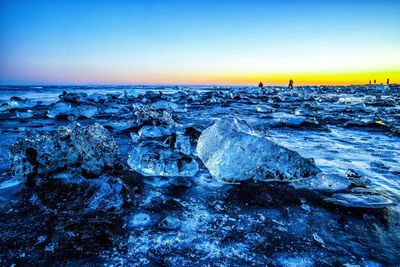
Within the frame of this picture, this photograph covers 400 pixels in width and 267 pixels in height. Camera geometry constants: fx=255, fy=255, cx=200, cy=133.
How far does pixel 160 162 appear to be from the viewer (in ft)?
6.86

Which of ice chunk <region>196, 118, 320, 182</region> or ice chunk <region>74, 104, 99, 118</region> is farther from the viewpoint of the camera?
ice chunk <region>74, 104, 99, 118</region>

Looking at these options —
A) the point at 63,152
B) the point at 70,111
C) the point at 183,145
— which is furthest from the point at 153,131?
the point at 70,111

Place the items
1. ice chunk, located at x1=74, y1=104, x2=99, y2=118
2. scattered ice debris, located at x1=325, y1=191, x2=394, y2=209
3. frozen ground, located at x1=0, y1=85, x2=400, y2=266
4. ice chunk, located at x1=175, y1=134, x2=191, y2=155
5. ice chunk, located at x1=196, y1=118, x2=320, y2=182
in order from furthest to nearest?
ice chunk, located at x1=74, y1=104, x2=99, y2=118, ice chunk, located at x1=175, y1=134, x2=191, y2=155, ice chunk, located at x1=196, y1=118, x2=320, y2=182, scattered ice debris, located at x1=325, y1=191, x2=394, y2=209, frozen ground, located at x1=0, y1=85, x2=400, y2=266

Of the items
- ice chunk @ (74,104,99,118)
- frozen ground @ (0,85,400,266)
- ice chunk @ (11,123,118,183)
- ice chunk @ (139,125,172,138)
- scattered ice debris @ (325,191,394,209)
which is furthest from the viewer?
ice chunk @ (74,104,99,118)

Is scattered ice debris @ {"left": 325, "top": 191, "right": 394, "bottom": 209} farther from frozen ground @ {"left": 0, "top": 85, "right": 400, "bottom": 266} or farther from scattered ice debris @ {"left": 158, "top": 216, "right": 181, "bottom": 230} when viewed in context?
scattered ice debris @ {"left": 158, "top": 216, "right": 181, "bottom": 230}

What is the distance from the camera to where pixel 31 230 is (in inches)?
51.9

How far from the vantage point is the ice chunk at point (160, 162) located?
2088 mm

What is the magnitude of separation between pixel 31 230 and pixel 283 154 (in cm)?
170

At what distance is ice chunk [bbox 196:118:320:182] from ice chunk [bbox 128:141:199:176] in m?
0.24

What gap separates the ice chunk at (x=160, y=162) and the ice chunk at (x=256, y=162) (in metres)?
0.24

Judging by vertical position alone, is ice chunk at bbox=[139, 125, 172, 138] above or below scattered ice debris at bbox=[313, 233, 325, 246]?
above

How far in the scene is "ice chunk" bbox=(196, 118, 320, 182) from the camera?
2002 millimetres

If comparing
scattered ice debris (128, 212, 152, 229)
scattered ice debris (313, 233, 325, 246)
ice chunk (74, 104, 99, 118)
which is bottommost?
scattered ice debris (313, 233, 325, 246)

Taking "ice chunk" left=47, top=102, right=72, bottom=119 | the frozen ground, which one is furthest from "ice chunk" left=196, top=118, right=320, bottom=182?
"ice chunk" left=47, top=102, right=72, bottom=119
